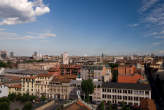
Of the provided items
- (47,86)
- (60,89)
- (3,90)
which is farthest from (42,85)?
(3,90)

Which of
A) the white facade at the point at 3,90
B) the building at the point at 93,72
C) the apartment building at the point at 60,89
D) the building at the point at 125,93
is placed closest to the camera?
the building at the point at 125,93

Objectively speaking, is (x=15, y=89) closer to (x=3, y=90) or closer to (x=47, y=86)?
(x=3, y=90)

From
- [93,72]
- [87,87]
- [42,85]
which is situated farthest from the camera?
[93,72]

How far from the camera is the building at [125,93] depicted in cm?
4025

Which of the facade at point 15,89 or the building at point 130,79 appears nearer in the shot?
the facade at point 15,89

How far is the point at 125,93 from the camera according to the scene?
41969mm

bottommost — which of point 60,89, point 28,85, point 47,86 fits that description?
point 60,89

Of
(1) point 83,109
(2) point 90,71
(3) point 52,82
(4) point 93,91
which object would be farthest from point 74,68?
(1) point 83,109

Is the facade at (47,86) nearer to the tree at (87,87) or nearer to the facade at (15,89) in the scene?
the facade at (15,89)

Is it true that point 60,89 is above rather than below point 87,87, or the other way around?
below

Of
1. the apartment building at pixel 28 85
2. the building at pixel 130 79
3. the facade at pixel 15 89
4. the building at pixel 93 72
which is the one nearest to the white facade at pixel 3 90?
the facade at pixel 15 89

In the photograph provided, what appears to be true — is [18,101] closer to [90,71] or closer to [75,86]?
[75,86]

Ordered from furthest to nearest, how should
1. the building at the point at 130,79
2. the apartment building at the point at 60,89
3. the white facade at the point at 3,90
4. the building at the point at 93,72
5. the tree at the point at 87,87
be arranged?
the building at the point at 93,72
the building at the point at 130,79
the apartment building at the point at 60,89
the white facade at the point at 3,90
the tree at the point at 87,87

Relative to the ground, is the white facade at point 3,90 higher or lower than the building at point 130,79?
lower
